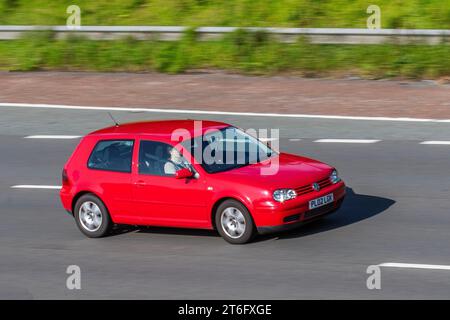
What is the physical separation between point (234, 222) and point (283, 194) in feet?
2.41

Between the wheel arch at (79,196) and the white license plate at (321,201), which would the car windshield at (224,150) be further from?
the wheel arch at (79,196)

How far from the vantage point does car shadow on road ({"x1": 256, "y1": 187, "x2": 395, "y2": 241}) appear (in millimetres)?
12664

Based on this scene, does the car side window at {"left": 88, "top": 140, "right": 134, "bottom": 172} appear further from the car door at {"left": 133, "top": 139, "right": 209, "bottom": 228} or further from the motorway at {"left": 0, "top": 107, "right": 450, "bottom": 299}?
the motorway at {"left": 0, "top": 107, "right": 450, "bottom": 299}

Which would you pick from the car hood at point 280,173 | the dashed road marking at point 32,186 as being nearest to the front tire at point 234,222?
the car hood at point 280,173

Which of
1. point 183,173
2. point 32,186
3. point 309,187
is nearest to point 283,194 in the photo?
point 309,187

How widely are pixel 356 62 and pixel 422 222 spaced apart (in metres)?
10.0

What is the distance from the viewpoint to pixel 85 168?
523 inches

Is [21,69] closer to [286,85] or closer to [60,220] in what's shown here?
[286,85]

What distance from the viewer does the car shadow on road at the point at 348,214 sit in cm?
1266

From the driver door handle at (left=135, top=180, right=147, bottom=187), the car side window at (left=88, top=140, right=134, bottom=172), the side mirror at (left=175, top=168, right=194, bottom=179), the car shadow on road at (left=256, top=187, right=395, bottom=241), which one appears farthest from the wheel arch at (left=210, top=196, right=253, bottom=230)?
the car side window at (left=88, top=140, right=134, bottom=172)

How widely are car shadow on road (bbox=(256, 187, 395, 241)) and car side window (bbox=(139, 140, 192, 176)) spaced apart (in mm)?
1405

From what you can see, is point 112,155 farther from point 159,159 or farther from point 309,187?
point 309,187

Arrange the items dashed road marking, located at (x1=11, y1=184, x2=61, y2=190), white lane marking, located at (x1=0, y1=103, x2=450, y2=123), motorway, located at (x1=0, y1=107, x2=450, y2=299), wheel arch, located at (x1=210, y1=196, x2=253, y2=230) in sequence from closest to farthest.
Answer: motorway, located at (x1=0, y1=107, x2=450, y2=299), wheel arch, located at (x1=210, y1=196, x2=253, y2=230), dashed road marking, located at (x1=11, y1=184, x2=61, y2=190), white lane marking, located at (x1=0, y1=103, x2=450, y2=123)

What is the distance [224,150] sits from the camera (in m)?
12.8
